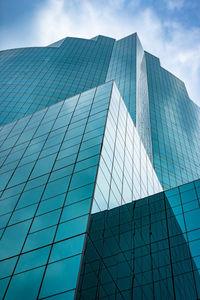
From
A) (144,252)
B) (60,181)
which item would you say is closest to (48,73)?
(60,181)

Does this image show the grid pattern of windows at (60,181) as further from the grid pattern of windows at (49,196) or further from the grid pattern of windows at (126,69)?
the grid pattern of windows at (126,69)

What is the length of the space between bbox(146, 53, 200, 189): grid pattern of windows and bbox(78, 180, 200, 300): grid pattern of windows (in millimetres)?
40468

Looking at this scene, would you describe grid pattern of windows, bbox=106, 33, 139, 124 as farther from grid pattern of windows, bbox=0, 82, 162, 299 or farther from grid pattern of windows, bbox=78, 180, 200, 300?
grid pattern of windows, bbox=78, 180, 200, 300

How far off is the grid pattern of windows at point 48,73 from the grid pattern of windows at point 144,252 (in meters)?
51.8

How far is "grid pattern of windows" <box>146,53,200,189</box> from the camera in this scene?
7300 centimetres

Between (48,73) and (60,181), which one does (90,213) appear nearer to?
(60,181)

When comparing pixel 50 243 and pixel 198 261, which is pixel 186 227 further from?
pixel 50 243

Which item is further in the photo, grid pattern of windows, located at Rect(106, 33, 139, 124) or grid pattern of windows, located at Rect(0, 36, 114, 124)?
grid pattern of windows, located at Rect(0, 36, 114, 124)

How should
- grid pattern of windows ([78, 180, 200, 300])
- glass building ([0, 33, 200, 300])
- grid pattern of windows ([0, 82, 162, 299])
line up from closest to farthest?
grid pattern of windows ([0, 82, 162, 299])
glass building ([0, 33, 200, 300])
grid pattern of windows ([78, 180, 200, 300])

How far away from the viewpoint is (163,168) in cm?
7094

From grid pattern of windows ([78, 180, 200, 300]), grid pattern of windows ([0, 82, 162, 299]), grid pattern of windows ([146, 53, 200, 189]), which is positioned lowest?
grid pattern of windows ([146, 53, 200, 189])

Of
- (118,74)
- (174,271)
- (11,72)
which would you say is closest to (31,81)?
(11,72)

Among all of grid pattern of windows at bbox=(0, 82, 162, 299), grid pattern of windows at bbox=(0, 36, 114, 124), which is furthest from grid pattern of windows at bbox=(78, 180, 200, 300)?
grid pattern of windows at bbox=(0, 36, 114, 124)

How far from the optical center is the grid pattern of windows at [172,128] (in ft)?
240
